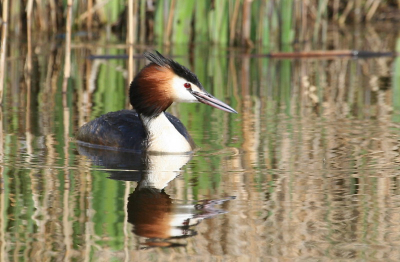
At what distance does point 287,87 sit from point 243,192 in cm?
505

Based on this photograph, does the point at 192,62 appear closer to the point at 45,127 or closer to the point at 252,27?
the point at 252,27

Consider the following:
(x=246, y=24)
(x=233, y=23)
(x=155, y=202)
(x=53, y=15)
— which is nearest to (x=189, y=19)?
(x=233, y=23)

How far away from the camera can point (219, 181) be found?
5473 millimetres

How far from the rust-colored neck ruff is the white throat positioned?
7 centimetres

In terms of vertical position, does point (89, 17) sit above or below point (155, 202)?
above

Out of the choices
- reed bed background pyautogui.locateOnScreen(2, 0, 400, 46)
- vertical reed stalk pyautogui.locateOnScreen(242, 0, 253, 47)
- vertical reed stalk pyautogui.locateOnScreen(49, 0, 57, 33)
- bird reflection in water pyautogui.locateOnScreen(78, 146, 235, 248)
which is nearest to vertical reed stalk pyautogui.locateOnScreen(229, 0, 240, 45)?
reed bed background pyautogui.locateOnScreen(2, 0, 400, 46)

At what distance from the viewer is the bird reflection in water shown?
4.30 metres

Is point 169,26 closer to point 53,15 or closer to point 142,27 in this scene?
point 142,27

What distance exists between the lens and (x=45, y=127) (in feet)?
24.6

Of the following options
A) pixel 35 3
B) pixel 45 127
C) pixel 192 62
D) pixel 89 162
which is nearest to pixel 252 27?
pixel 192 62

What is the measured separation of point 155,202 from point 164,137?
5.68 ft

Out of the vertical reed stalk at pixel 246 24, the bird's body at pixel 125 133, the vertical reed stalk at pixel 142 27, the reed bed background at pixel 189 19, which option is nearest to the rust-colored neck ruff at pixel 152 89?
the bird's body at pixel 125 133

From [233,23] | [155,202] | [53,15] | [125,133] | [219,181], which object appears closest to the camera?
[155,202]

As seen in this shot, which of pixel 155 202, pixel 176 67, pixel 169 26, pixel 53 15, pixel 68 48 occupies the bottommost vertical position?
pixel 155 202
